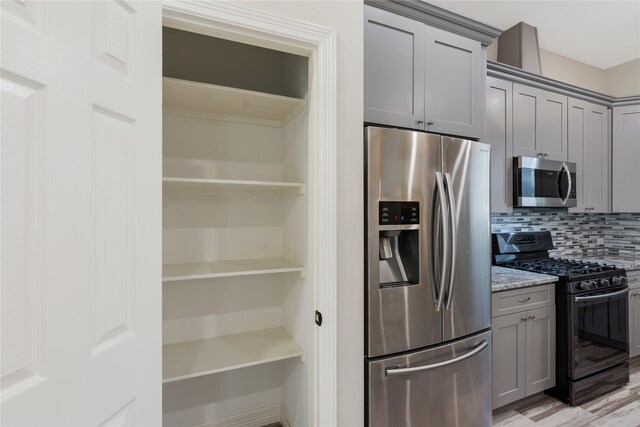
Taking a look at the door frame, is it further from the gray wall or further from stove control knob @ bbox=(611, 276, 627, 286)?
stove control knob @ bbox=(611, 276, 627, 286)

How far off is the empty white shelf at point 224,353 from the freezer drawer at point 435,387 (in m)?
0.44

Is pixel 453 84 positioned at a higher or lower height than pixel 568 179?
higher

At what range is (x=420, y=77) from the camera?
1773mm

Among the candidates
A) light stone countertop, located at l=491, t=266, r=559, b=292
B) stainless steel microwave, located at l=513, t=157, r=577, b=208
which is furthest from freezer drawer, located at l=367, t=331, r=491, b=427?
stainless steel microwave, located at l=513, t=157, r=577, b=208

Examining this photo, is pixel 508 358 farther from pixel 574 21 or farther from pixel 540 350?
pixel 574 21

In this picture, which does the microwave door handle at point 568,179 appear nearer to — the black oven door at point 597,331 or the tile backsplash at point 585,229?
the tile backsplash at point 585,229

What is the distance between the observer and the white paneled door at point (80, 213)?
0.67 m

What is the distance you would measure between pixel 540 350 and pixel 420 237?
1.54 m

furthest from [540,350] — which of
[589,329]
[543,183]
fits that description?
[543,183]

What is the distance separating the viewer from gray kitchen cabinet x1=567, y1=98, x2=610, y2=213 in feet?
9.93

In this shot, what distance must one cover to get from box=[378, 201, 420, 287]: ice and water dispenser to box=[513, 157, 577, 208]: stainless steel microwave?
60.0 inches

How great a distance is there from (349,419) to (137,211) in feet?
4.11

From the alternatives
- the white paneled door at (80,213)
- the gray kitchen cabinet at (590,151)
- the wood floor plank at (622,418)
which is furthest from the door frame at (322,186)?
the gray kitchen cabinet at (590,151)

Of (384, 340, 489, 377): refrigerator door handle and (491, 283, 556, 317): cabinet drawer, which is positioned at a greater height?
(491, 283, 556, 317): cabinet drawer
